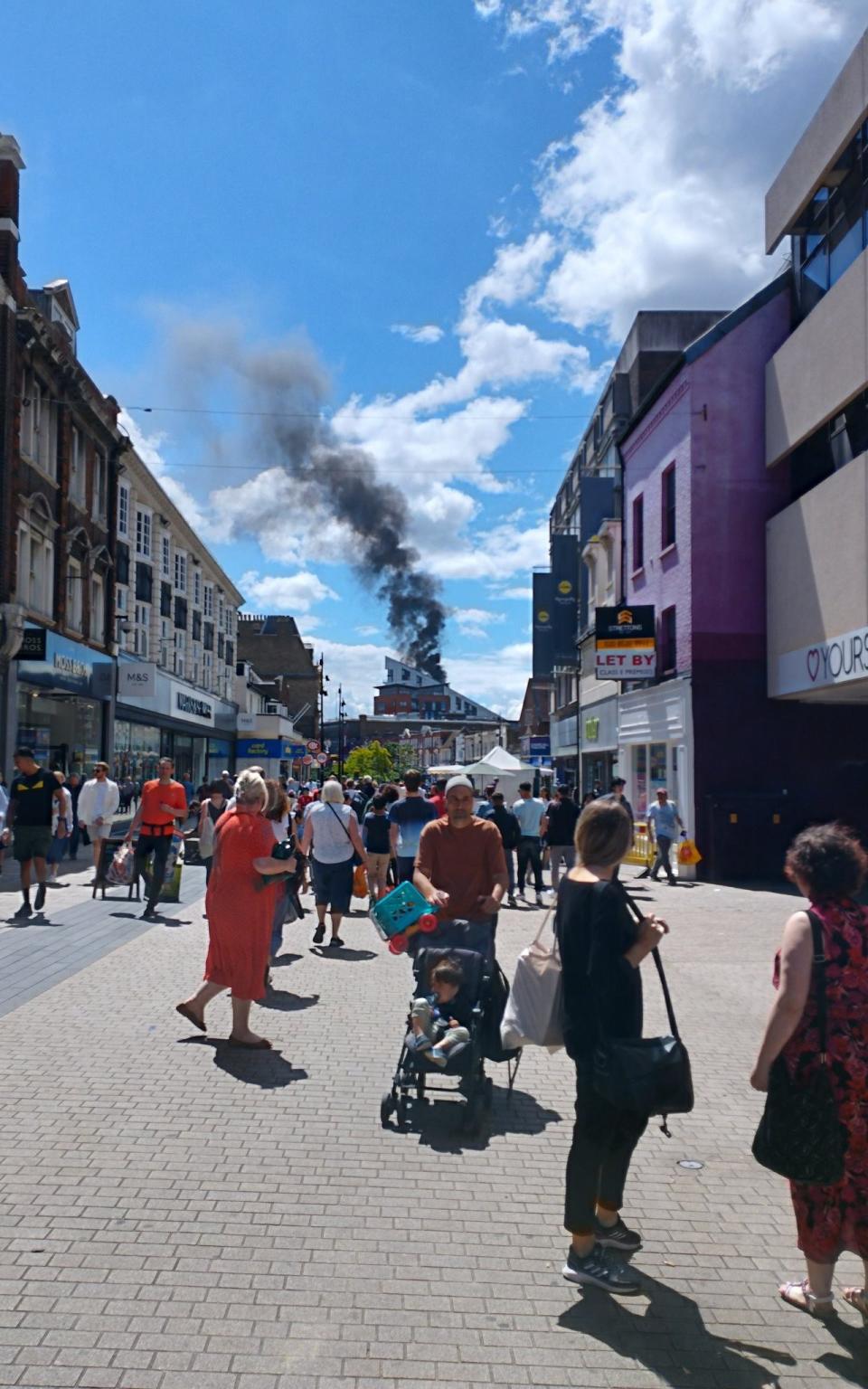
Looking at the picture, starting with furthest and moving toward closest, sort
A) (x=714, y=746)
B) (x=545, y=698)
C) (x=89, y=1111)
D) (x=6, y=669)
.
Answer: (x=545, y=698), (x=6, y=669), (x=714, y=746), (x=89, y=1111)

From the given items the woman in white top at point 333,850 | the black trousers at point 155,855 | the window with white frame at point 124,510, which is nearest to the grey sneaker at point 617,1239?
the woman in white top at point 333,850

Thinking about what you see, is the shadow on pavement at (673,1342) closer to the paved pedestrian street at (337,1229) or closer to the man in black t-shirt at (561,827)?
the paved pedestrian street at (337,1229)

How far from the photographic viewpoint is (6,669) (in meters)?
22.9

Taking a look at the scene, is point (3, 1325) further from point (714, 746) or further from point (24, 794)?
point (714, 746)

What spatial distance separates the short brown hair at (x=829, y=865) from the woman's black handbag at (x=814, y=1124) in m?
0.12

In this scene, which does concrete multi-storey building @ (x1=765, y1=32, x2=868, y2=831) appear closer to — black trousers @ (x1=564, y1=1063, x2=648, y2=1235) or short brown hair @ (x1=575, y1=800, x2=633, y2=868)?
short brown hair @ (x1=575, y1=800, x2=633, y2=868)

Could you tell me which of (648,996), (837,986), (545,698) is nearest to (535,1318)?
(837,986)

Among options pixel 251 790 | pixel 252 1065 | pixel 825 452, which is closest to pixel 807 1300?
pixel 252 1065

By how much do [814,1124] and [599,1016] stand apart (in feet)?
2.58

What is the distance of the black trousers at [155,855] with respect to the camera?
12727mm

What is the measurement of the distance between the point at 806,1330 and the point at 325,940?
873 centimetres

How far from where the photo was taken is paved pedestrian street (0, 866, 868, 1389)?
3.45m

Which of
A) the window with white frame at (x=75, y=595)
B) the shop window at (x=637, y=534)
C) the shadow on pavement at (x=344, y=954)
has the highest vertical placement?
the shop window at (x=637, y=534)

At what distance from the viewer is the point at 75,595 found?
2922 centimetres
